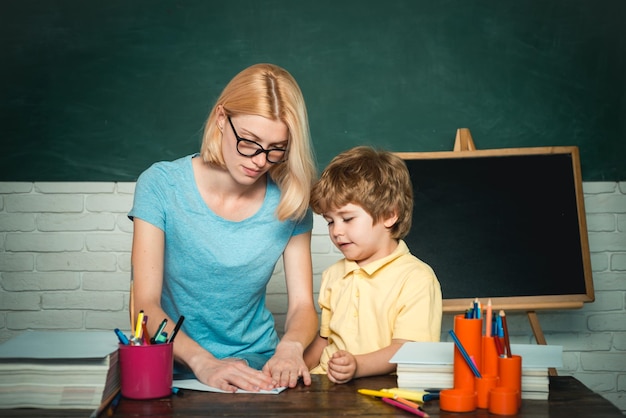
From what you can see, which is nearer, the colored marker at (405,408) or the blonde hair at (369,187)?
the colored marker at (405,408)

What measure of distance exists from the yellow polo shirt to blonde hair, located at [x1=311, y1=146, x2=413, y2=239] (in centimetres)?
10

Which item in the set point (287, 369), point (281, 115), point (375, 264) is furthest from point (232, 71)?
point (287, 369)

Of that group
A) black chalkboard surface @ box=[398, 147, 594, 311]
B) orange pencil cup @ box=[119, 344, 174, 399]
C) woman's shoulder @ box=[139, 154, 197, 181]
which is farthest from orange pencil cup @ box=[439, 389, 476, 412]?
black chalkboard surface @ box=[398, 147, 594, 311]

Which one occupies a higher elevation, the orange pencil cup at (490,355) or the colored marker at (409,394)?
the orange pencil cup at (490,355)

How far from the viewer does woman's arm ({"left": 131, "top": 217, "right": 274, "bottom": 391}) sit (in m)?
1.43

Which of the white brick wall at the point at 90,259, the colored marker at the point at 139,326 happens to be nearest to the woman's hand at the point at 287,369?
the colored marker at the point at 139,326

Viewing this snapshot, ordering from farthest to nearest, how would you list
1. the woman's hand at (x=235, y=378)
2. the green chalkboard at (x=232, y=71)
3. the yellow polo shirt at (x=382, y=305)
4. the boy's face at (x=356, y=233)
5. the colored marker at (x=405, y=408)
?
the green chalkboard at (x=232, y=71) → the boy's face at (x=356, y=233) → the yellow polo shirt at (x=382, y=305) → the woman's hand at (x=235, y=378) → the colored marker at (x=405, y=408)

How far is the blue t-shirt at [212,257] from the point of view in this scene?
195cm

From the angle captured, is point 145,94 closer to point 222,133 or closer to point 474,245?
point 222,133

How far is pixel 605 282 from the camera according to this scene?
10.1ft

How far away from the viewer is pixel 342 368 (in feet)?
4.72

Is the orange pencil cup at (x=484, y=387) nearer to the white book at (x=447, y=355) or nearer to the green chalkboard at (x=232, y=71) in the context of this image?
the white book at (x=447, y=355)


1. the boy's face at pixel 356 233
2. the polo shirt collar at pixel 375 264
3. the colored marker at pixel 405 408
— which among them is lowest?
the colored marker at pixel 405 408

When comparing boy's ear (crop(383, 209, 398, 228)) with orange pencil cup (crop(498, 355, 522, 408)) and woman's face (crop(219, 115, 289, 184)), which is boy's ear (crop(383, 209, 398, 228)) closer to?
woman's face (crop(219, 115, 289, 184))
